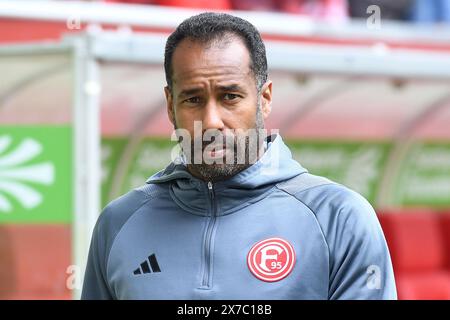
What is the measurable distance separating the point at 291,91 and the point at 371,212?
376 cm

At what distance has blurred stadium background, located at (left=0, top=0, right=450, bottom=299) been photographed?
3965mm

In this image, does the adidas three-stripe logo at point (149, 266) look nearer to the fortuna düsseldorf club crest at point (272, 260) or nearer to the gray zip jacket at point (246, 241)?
the gray zip jacket at point (246, 241)

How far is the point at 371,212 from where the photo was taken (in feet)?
5.24

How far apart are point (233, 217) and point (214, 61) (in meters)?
0.26

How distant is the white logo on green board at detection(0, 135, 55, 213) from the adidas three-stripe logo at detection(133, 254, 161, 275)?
7.79 ft

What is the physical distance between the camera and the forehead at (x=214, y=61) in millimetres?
1653

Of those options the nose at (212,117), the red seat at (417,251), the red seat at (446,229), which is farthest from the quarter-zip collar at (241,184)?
the red seat at (446,229)

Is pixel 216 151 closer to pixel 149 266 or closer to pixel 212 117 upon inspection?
pixel 212 117

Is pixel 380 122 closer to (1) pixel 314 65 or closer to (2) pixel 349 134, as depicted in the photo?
(2) pixel 349 134

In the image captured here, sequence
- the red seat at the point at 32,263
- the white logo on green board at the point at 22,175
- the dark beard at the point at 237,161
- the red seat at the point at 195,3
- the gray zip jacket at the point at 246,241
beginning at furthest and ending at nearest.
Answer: the red seat at the point at 195,3
the red seat at the point at 32,263
the white logo on green board at the point at 22,175
the dark beard at the point at 237,161
the gray zip jacket at the point at 246,241

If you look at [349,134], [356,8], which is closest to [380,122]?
[349,134]

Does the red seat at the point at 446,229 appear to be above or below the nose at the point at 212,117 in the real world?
below

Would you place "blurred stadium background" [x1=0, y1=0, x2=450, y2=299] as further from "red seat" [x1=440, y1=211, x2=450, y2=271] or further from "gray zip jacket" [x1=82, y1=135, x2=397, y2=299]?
"gray zip jacket" [x1=82, y1=135, x2=397, y2=299]

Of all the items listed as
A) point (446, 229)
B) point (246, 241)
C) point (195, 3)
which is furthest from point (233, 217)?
point (446, 229)
